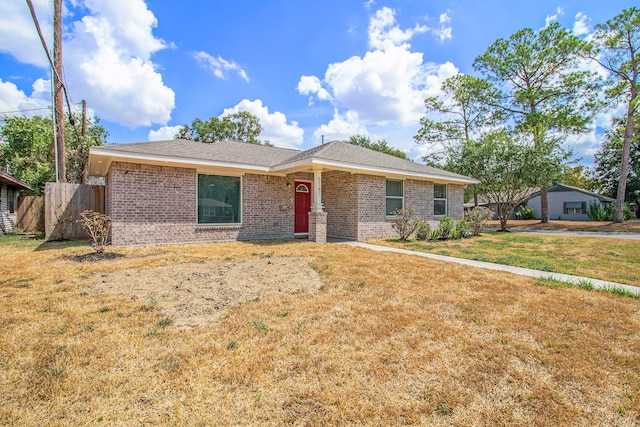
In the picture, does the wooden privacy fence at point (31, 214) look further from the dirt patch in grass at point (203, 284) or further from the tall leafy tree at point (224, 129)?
the tall leafy tree at point (224, 129)

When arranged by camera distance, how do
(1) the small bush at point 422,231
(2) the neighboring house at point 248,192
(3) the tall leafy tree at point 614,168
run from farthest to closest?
(3) the tall leafy tree at point 614,168, (1) the small bush at point 422,231, (2) the neighboring house at point 248,192

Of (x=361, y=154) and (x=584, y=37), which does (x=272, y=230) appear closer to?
(x=361, y=154)

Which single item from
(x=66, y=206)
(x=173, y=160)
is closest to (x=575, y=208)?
(x=173, y=160)

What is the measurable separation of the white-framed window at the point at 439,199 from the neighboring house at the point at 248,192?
1.32ft

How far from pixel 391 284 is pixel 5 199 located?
18.3 meters

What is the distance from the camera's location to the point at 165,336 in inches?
127

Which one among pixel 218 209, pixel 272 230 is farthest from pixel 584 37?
pixel 218 209

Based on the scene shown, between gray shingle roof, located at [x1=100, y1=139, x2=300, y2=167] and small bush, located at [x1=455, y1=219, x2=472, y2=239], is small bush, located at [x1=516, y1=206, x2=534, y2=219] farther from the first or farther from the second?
gray shingle roof, located at [x1=100, y1=139, x2=300, y2=167]

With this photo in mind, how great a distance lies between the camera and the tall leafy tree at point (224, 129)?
36125 millimetres

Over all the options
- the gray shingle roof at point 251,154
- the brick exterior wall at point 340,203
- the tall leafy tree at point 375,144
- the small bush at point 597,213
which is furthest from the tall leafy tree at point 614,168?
the brick exterior wall at point 340,203

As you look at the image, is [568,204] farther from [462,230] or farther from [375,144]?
[462,230]

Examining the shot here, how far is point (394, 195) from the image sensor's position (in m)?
13.0

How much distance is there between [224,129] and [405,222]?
30365 mm

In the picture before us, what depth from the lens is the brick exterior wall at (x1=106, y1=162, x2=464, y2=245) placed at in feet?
31.0
